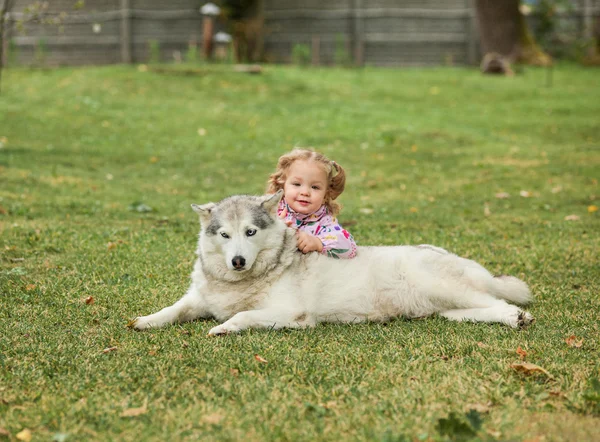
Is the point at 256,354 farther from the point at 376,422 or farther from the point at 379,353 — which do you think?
the point at 376,422

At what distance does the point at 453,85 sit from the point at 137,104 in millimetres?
9329

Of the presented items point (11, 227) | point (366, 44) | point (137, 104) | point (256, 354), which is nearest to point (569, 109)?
point (366, 44)

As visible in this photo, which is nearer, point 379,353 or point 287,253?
point 379,353

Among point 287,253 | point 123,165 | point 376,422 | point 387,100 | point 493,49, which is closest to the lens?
point 376,422

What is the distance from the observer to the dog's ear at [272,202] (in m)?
5.02

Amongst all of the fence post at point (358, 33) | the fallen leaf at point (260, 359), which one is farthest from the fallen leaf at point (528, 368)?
the fence post at point (358, 33)

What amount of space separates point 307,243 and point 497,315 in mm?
1440

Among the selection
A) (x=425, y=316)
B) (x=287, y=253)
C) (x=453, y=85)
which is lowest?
(x=425, y=316)

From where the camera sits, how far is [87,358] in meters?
4.35

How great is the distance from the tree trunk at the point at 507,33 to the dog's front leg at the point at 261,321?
2076 centimetres

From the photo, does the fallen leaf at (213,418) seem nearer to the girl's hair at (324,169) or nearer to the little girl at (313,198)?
the little girl at (313,198)

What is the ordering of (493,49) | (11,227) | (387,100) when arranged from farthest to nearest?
(493,49)
(387,100)
(11,227)

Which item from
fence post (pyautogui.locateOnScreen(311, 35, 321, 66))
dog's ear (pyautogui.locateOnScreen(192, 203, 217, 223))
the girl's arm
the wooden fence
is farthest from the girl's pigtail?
fence post (pyautogui.locateOnScreen(311, 35, 321, 66))

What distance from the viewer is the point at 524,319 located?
507cm
